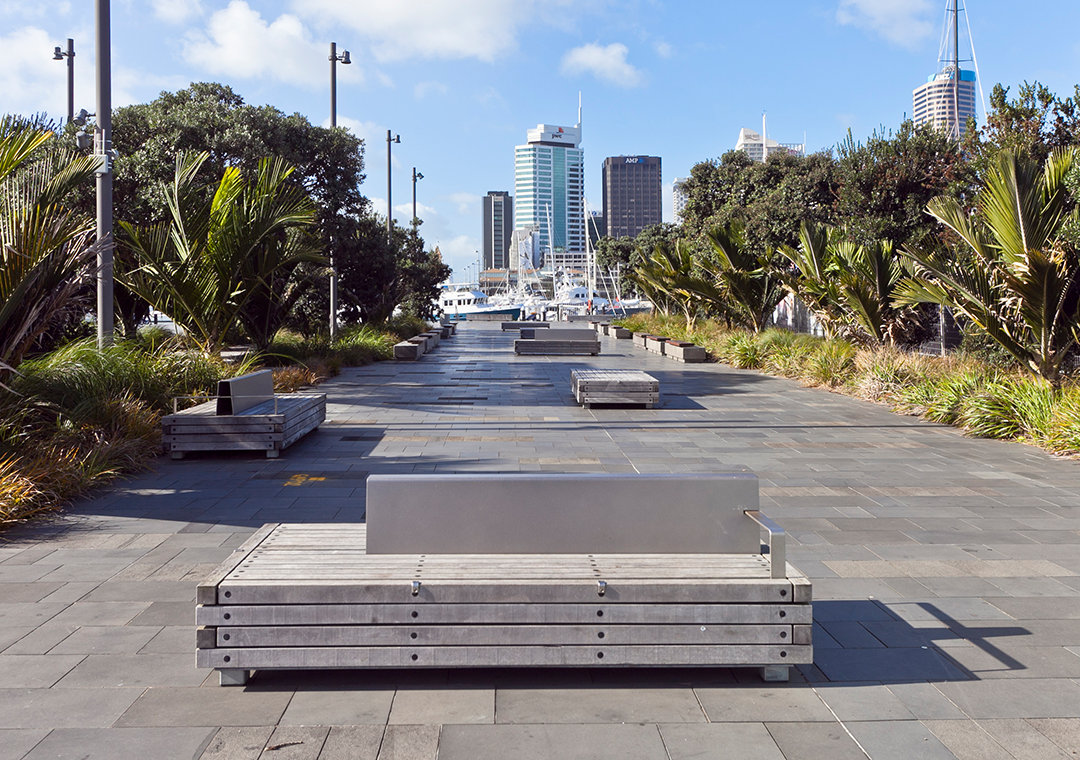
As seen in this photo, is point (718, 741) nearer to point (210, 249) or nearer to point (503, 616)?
point (503, 616)

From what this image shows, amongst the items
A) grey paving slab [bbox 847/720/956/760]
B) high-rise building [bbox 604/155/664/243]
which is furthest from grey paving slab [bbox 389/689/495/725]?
high-rise building [bbox 604/155/664/243]

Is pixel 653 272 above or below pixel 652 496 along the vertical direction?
above

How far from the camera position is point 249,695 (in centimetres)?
370

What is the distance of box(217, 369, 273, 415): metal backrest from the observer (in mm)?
9609

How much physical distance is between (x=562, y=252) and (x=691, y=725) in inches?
5048

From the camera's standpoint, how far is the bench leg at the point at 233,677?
3730mm

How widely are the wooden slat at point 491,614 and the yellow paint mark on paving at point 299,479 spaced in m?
4.54

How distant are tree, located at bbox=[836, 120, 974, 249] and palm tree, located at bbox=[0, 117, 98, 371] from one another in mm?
14026

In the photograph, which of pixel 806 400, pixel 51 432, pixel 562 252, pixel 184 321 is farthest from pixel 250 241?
pixel 562 252

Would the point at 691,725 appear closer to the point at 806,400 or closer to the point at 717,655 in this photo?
the point at 717,655

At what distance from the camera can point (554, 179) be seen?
17012 centimetres

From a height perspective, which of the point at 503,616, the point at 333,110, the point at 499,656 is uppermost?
the point at 333,110

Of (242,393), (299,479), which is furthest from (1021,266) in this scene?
(242,393)

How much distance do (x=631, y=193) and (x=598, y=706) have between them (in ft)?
604
